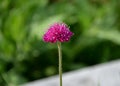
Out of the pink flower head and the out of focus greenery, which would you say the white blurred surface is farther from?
the pink flower head

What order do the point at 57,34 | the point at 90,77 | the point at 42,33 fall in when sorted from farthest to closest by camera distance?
1. the point at 42,33
2. the point at 90,77
3. the point at 57,34

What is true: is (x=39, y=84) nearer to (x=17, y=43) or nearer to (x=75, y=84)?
(x=75, y=84)

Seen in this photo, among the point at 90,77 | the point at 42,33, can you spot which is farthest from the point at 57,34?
the point at 42,33

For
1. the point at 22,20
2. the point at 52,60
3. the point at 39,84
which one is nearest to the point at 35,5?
the point at 22,20

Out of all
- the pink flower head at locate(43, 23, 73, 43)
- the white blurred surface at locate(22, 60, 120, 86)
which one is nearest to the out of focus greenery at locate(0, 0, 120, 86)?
the white blurred surface at locate(22, 60, 120, 86)

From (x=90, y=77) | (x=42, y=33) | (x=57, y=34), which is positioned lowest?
(x=90, y=77)

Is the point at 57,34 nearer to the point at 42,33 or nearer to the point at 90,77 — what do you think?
the point at 90,77
